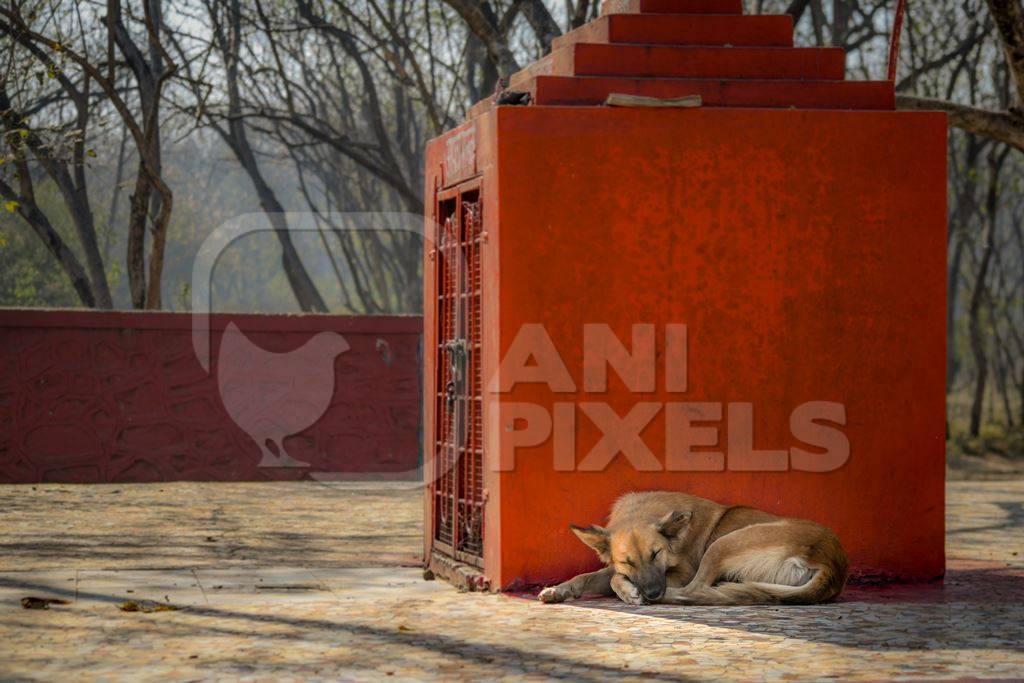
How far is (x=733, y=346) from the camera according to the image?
8.77 meters

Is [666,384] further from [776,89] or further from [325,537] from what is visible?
[325,537]

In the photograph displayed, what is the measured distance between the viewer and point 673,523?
8.09m

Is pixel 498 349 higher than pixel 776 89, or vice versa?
pixel 776 89

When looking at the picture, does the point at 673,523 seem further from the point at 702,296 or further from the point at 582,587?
the point at 702,296

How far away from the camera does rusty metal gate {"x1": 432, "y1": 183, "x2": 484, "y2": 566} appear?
9023 mm

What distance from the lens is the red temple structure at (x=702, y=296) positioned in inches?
335

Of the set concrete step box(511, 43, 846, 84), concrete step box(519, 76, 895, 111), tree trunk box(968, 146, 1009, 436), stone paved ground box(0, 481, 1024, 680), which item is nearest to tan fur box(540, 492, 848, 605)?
stone paved ground box(0, 481, 1024, 680)

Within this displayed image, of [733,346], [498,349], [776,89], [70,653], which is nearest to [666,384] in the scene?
[733,346]

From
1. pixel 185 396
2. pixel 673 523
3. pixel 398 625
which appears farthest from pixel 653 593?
pixel 185 396

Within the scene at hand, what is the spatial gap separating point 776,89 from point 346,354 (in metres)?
9.62

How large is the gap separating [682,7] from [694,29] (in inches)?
8.0

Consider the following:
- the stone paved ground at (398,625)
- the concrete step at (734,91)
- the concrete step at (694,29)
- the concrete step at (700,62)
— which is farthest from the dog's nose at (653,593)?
the concrete step at (694,29)

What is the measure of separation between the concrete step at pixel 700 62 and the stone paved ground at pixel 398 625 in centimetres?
324

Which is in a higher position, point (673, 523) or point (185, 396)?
point (185, 396)
